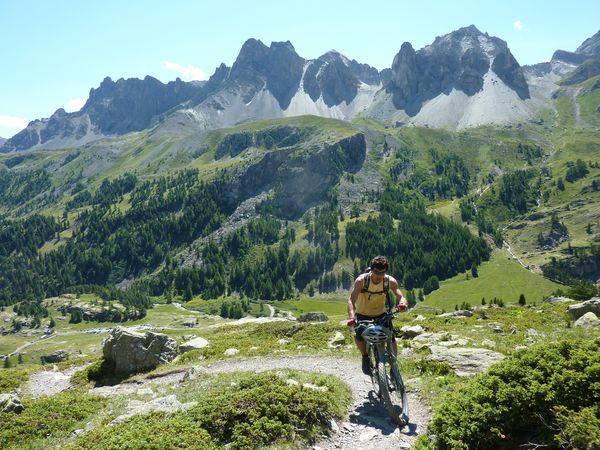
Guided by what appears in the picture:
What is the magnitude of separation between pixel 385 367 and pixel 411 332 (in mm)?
16684

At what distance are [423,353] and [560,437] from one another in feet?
48.6

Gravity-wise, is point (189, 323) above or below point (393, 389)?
below

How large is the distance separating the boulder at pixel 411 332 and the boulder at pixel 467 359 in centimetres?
966

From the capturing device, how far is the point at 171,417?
15.2 metres

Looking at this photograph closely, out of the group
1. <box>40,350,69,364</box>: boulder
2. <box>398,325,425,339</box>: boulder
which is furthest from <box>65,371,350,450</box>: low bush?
<box>40,350,69,364</box>: boulder

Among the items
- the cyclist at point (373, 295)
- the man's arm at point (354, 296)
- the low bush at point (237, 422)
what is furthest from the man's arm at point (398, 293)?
the low bush at point (237, 422)

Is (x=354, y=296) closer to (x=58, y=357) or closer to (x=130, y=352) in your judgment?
(x=130, y=352)

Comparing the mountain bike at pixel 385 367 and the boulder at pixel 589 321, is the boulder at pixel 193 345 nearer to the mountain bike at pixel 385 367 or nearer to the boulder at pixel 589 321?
the mountain bike at pixel 385 367

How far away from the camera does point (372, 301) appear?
53.8 feet

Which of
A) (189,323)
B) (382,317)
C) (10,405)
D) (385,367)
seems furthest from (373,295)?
(189,323)

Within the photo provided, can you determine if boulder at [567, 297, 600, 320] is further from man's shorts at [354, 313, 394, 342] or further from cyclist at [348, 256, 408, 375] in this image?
man's shorts at [354, 313, 394, 342]

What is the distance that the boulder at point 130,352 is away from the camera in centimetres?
2917

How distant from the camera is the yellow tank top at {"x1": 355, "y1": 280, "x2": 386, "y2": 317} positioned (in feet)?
53.4

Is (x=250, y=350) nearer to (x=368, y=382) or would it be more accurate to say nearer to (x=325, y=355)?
(x=325, y=355)
